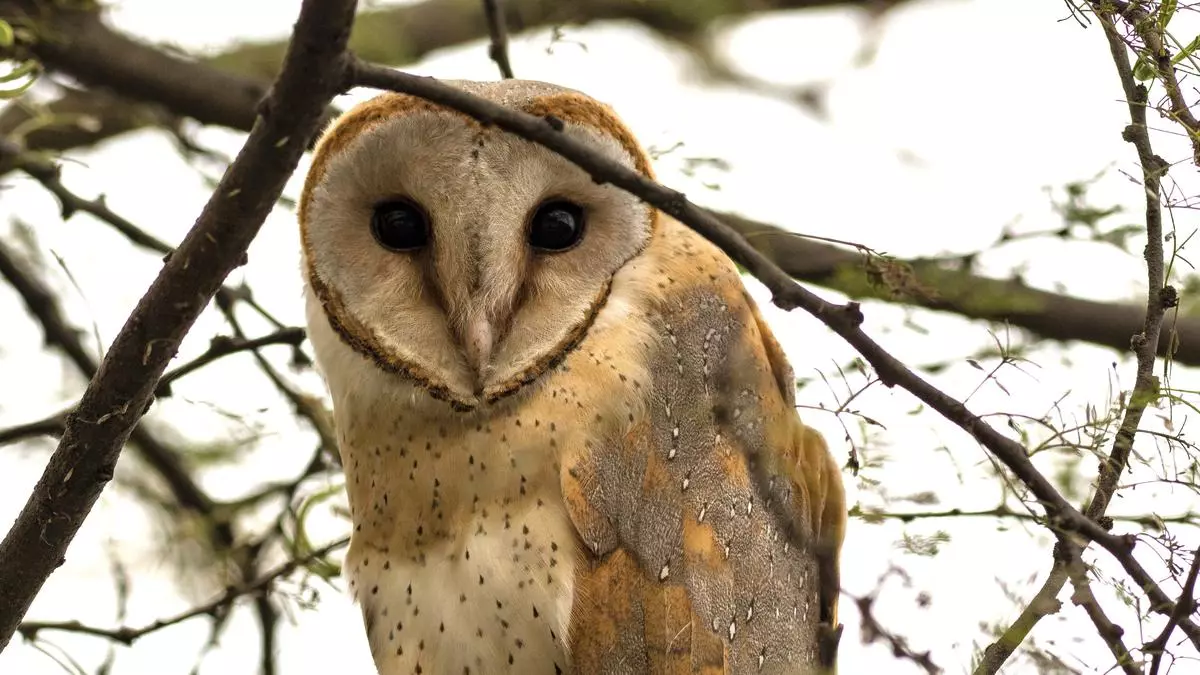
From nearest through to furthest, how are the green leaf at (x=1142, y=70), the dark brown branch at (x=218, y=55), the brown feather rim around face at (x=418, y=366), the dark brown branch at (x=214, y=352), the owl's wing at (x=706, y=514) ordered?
the green leaf at (x=1142, y=70), the owl's wing at (x=706, y=514), the brown feather rim around face at (x=418, y=366), the dark brown branch at (x=214, y=352), the dark brown branch at (x=218, y=55)

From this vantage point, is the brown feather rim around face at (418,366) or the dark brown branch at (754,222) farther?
the dark brown branch at (754,222)

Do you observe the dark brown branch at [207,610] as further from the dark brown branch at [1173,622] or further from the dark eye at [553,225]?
the dark brown branch at [1173,622]

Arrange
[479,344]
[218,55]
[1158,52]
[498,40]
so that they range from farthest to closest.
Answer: [218,55]
[498,40]
[479,344]
[1158,52]

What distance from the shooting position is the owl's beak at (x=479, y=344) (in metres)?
2.32

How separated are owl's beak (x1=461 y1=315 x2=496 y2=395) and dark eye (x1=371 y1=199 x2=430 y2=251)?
0.20 metres

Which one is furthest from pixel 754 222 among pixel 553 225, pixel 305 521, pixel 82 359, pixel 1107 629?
pixel 1107 629

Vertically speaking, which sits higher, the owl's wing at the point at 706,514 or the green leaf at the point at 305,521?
the green leaf at the point at 305,521

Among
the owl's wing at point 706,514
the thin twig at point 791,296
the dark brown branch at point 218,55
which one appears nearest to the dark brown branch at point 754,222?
the dark brown branch at point 218,55

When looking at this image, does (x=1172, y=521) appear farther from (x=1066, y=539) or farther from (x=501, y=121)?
(x=501, y=121)

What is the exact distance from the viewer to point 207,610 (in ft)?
9.19

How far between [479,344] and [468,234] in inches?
7.3

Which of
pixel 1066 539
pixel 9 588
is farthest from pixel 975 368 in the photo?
pixel 9 588

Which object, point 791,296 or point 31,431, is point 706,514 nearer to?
point 791,296

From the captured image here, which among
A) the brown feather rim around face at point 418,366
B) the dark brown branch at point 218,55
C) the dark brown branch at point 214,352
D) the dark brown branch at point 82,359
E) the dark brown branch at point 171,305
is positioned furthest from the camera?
the dark brown branch at point 218,55
